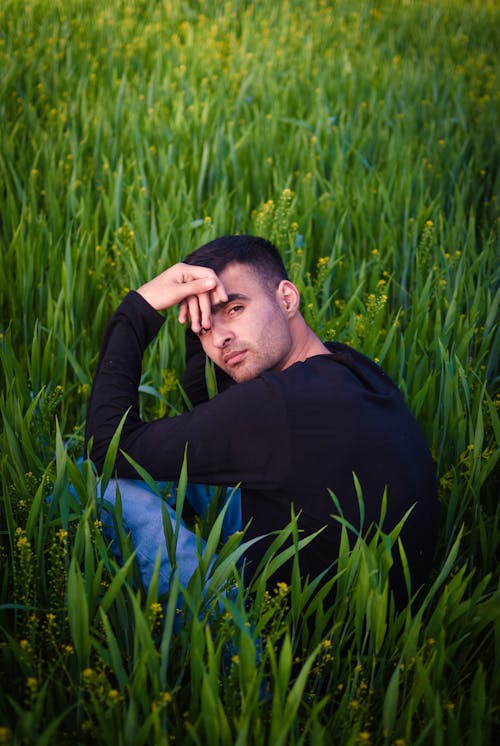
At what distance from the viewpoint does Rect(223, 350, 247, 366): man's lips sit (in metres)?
1.71

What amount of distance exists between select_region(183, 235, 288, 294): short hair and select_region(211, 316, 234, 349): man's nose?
143 mm

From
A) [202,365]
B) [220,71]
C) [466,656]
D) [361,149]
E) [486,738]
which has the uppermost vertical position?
[220,71]

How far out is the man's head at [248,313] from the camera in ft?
5.62

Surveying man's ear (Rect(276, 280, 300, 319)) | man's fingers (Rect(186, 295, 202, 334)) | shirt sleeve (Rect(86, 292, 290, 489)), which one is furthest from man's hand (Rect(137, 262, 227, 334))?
shirt sleeve (Rect(86, 292, 290, 489))

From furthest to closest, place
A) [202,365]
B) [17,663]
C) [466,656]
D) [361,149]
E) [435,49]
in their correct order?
[435,49]
[361,149]
[202,365]
[466,656]
[17,663]

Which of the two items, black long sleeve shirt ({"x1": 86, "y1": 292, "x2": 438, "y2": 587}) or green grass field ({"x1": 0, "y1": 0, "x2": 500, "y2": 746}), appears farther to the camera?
black long sleeve shirt ({"x1": 86, "y1": 292, "x2": 438, "y2": 587})

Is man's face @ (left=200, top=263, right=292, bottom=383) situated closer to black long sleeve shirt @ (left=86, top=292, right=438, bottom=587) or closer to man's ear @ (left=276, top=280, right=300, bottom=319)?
man's ear @ (left=276, top=280, right=300, bottom=319)

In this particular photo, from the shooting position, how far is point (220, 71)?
448cm

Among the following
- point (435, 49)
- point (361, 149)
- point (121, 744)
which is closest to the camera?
point (121, 744)

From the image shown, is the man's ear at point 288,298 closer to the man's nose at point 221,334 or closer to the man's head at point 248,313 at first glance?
the man's head at point 248,313

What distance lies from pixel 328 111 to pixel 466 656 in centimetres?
305

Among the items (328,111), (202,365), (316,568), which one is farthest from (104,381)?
(328,111)

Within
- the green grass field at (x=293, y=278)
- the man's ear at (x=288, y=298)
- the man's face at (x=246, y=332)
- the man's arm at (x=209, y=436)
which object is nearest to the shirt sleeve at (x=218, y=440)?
the man's arm at (x=209, y=436)

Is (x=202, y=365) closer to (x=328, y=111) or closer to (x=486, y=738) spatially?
(x=486, y=738)
